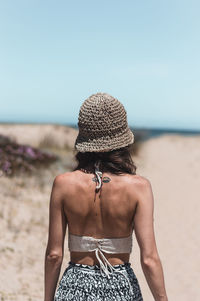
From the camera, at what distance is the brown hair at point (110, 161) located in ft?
6.95

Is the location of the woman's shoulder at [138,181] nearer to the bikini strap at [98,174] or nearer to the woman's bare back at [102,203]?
the woman's bare back at [102,203]

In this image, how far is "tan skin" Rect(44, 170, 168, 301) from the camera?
2.06 meters

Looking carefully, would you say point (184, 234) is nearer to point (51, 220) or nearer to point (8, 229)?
point (8, 229)

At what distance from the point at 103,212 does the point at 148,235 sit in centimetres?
28

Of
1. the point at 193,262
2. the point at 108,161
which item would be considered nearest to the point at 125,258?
the point at 108,161

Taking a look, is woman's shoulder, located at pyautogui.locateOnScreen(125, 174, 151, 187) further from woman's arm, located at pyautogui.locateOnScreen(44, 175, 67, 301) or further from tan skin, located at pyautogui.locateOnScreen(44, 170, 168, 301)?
woman's arm, located at pyautogui.locateOnScreen(44, 175, 67, 301)

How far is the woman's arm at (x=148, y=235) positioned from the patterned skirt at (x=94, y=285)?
138mm

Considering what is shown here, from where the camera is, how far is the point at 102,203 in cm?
208

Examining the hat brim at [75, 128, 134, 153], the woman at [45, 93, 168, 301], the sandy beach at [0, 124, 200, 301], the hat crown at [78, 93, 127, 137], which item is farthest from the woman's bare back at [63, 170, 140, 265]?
the sandy beach at [0, 124, 200, 301]

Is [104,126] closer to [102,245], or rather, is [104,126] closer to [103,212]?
[103,212]

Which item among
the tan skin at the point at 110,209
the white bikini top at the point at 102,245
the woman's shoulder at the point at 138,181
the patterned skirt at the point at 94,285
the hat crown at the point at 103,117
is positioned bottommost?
the patterned skirt at the point at 94,285

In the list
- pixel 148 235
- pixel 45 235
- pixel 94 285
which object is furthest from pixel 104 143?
pixel 45 235

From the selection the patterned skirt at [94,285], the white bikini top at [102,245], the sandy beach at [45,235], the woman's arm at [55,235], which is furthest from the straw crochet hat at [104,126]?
the sandy beach at [45,235]

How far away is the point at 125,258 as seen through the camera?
2234 mm
